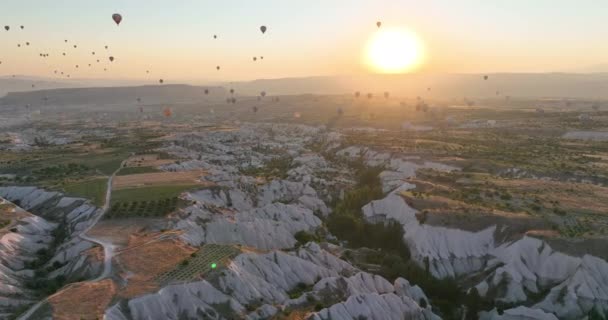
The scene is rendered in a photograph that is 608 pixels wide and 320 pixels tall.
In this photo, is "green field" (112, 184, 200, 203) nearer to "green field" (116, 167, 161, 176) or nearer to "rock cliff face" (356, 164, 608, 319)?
"green field" (116, 167, 161, 176)

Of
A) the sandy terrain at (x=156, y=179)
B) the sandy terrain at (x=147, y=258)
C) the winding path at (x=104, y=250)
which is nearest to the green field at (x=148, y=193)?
the winding path at (x=104, y=250)

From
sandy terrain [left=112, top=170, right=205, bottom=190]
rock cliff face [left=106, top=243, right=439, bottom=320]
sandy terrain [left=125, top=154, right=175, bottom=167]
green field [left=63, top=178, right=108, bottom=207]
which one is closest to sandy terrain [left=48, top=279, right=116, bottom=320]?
rock cliff face [left=106, top=243, right=439, bottom=320]

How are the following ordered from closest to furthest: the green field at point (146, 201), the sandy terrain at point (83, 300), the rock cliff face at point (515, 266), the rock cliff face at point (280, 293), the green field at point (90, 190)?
the sandy terrain at point (83, 300) < the rock cliff face at point (280, 293) < the rock cliff face at point (515, 266) < the green field at point (146, 201) < the green field at point (90, 190)

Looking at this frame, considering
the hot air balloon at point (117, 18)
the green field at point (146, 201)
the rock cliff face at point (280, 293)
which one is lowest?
the rock cliff face at point (280, 293)

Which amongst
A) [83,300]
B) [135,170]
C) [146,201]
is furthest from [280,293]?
[135,170]

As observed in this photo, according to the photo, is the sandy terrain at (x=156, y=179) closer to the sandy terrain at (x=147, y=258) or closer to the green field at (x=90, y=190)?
the green field at (x=90, y=190)
